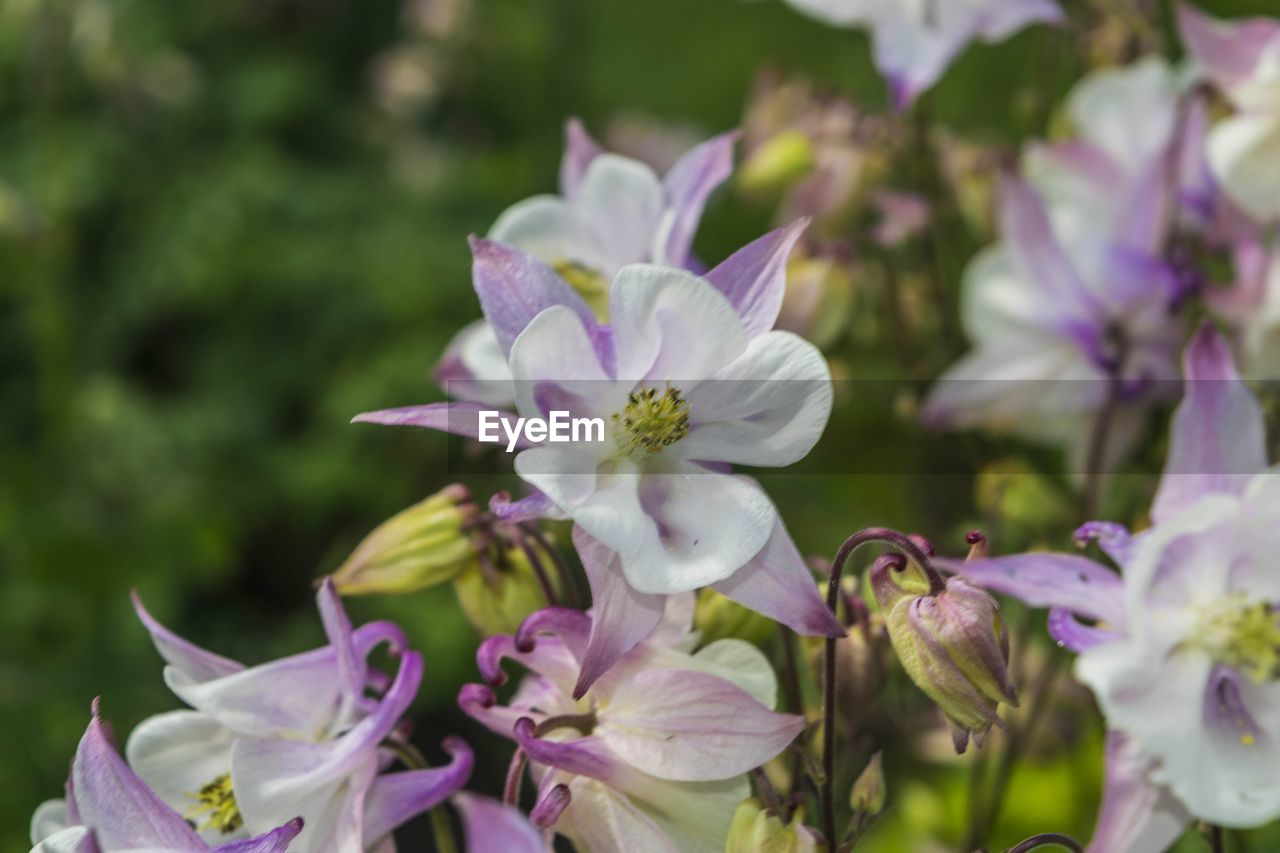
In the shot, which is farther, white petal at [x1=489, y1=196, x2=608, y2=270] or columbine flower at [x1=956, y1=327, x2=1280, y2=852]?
white petal at [x1=489, y1=196, x2=608, y2=270]

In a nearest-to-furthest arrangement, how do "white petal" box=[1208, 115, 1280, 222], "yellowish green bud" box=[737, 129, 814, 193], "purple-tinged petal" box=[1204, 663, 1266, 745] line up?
"purple-tinged petal" box=[1204, 663, 1266, 745]
"white petal" box=[1208, 115, 1280, 222]
"yellowish green bud" box=[737, 129, 814, 193]

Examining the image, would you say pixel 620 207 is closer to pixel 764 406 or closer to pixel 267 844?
pixel 764 406

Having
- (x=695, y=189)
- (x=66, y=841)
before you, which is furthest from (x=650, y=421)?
(x=66, y=841)

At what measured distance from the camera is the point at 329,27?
218 cm

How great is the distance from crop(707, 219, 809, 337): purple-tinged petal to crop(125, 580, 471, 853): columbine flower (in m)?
0.15

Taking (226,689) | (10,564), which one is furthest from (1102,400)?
(10,564)

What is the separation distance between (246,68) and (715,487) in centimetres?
163

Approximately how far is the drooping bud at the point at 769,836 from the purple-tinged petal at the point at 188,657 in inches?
6.7

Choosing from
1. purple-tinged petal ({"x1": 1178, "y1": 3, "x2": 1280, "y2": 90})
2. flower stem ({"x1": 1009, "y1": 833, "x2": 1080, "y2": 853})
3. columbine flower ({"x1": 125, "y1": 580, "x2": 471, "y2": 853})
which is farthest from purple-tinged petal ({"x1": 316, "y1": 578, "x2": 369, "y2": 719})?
purple-tinged petal ({"x1": 1178, "y1": 3, "x2": 1280, "y2": 90})

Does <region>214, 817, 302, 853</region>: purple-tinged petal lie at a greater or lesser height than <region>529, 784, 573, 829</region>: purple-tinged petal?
greater

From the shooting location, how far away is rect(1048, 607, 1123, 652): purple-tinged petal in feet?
1.44

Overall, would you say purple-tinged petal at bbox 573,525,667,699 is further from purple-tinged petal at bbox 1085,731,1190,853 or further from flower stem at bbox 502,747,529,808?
purple-tinged petal at bbox 1085,731,1190,853

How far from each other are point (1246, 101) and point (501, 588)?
435 mm

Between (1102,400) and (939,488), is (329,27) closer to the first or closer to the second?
(939,488)
